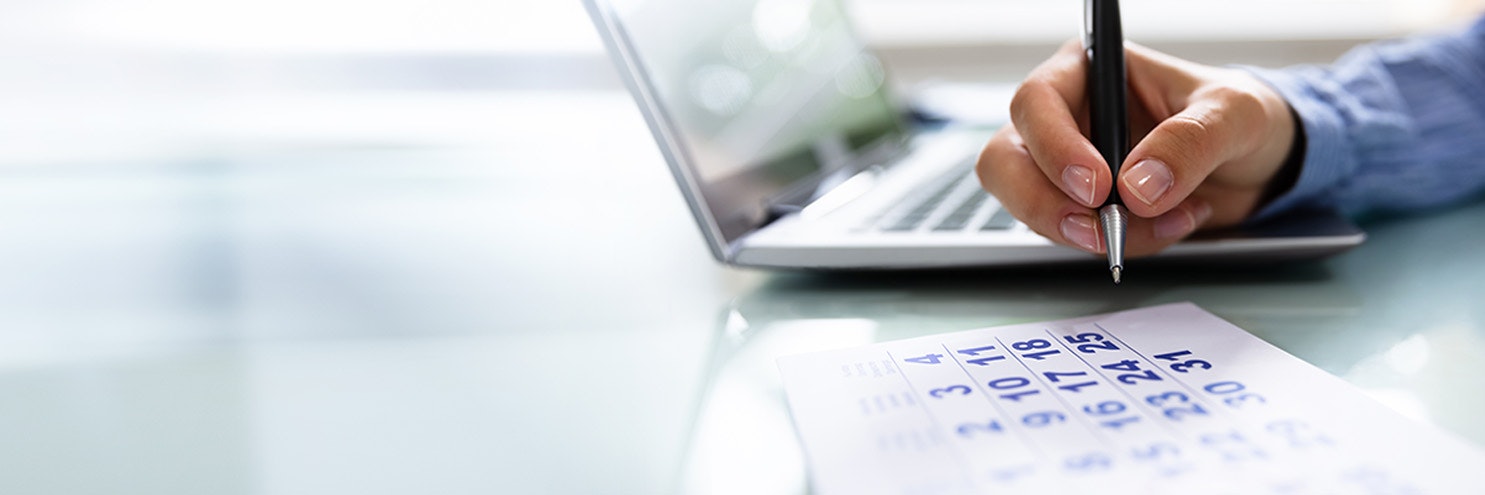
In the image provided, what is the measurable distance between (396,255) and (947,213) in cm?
31

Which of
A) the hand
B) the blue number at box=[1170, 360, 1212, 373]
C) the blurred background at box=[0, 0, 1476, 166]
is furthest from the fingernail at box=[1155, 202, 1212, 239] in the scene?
the blurred background at box=[0, 0, 1476, 166]

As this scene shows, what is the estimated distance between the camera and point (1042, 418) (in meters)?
0.26

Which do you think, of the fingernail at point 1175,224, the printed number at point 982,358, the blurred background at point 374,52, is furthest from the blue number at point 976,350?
the blurred background at point 374,52

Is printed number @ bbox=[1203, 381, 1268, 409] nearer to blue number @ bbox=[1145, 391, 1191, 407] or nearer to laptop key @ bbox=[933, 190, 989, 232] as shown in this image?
blue number @ bbox=[1145, 391, 1191, 407]

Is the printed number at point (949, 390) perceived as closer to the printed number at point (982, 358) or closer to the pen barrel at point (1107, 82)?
the printed number at point (982, 358)

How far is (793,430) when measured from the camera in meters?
0.29

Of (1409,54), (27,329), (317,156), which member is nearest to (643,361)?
(27,329)

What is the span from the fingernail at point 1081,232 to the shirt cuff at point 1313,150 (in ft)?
0.46

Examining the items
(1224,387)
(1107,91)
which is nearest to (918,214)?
(1107,91)

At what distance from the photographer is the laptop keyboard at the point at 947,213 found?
0.45 m

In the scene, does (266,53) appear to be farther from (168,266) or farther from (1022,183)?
(1022,183)

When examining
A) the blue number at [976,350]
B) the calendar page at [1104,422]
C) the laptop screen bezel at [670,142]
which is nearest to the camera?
the calendar page at [1104,422]

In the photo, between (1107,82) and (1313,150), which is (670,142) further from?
(1313,150)

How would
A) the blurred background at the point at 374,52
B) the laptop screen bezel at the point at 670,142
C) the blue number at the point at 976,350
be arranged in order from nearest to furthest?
the blue number at the point at 976,350, the laptop screen bezel at the point at 670,142, the blurred background at the point at 374,52
